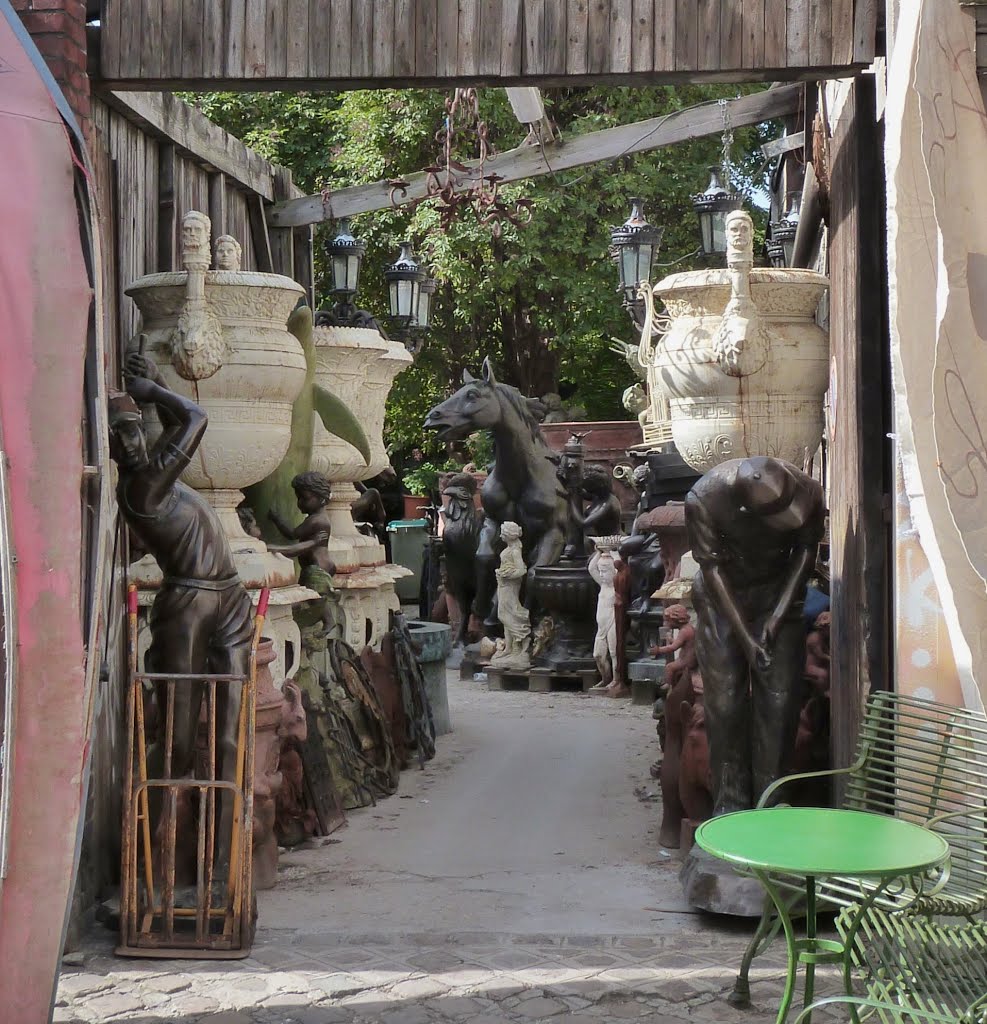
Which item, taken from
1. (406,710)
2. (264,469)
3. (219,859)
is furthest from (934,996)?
(406,710)

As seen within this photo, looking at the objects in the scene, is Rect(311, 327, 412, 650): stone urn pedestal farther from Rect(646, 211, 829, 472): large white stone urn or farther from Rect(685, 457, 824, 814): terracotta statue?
Rect(685, 457, 824, 814): terracotta statue

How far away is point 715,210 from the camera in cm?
953

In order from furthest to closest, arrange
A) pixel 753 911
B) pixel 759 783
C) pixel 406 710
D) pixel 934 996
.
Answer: pixel 406 710 < pixel 759 783 < pixel 753 911 < pixel 934 996

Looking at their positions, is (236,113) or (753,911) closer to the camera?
(753,911)

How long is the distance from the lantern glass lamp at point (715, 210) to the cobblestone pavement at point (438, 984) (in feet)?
18.0

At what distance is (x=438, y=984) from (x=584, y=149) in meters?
4.99

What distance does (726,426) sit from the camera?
6.23 m

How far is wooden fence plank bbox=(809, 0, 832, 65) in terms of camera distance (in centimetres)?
Answer: 521

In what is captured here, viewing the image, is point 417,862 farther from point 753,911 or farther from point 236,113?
point 236,113

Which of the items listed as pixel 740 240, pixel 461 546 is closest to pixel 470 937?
pixel 740 240

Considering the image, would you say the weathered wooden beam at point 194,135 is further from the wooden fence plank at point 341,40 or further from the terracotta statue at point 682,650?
the terracotta statue at point 682,650

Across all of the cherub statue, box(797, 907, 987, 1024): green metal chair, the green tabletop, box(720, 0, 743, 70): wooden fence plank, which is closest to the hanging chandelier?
the cherub statue

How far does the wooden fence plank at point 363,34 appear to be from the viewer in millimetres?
5254

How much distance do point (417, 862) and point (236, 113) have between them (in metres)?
16.4
